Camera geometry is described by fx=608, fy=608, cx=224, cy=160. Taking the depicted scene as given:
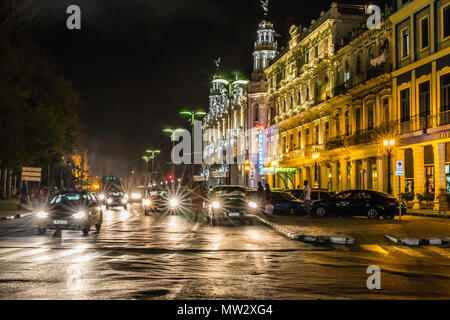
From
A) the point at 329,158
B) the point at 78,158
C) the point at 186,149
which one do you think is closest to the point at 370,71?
the point at 329,158

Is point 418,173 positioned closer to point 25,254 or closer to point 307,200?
point 307,200

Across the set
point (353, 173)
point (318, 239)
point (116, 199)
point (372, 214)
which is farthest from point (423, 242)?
point (116, 199)

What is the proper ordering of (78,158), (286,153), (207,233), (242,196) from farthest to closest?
(78,158)
(286,153)
(242,196)
(207,233)

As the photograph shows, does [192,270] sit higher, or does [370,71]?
[370,71]

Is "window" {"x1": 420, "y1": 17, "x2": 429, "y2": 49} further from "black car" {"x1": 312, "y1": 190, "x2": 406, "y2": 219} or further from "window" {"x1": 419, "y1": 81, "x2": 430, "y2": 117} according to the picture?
"black car" {"x1": 312, "y1": 190, "x2": 406, "y2": 219}

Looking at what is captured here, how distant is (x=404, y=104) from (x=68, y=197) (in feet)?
81.3

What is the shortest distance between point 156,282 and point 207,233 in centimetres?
1155

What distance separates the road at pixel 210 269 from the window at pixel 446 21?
20166 mm

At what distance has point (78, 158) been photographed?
436 ft

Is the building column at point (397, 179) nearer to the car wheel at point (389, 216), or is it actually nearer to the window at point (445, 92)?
the window at point (445, 92)

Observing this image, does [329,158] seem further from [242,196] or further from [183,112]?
[242,196]

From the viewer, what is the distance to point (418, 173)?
37406 mm
